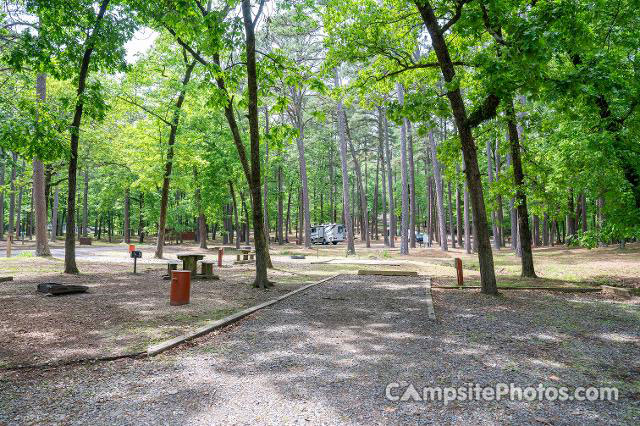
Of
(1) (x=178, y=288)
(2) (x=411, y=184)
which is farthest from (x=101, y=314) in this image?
(2) (x=411, y=184)

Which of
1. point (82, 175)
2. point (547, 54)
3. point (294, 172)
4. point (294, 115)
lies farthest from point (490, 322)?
point (82, 175)

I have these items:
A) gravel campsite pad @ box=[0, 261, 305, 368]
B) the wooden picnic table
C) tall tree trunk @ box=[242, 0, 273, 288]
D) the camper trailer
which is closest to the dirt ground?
gravel campsite pad @ box=[0, 261, 305, 368]

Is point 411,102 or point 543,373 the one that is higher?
point 411,102

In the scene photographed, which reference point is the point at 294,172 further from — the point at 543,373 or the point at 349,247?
the point at 543,373

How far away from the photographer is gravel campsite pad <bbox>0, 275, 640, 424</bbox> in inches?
126

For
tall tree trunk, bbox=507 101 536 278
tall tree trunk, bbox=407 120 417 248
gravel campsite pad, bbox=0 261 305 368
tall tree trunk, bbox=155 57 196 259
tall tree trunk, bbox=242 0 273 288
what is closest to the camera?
gravel campsite pad, bbox=0 261 305 368

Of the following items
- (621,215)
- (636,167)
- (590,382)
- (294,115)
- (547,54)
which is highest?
(294,115)

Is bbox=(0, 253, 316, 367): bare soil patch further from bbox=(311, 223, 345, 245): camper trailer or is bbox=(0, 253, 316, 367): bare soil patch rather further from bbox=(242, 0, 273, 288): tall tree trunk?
bbox=(311, 223, 345, 245): camper trailer

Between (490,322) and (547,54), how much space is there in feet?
15.2

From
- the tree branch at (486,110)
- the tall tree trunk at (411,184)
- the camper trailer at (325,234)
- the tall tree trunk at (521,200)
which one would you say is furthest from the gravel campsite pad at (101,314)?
the camper trailer at (325,234)

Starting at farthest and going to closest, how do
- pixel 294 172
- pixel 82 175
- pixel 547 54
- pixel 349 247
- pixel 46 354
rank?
pixel 294 172 < pixel 82 175 < pixel 349 247 < pixel 547 54 < pixel 46 354

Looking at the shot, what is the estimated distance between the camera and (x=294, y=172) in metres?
42.5

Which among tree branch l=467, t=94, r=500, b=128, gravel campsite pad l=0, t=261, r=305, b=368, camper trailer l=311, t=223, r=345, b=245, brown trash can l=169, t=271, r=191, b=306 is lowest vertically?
gravel campsite pad l=0, t=261, r=305, b=368

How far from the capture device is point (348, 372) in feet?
13.6
